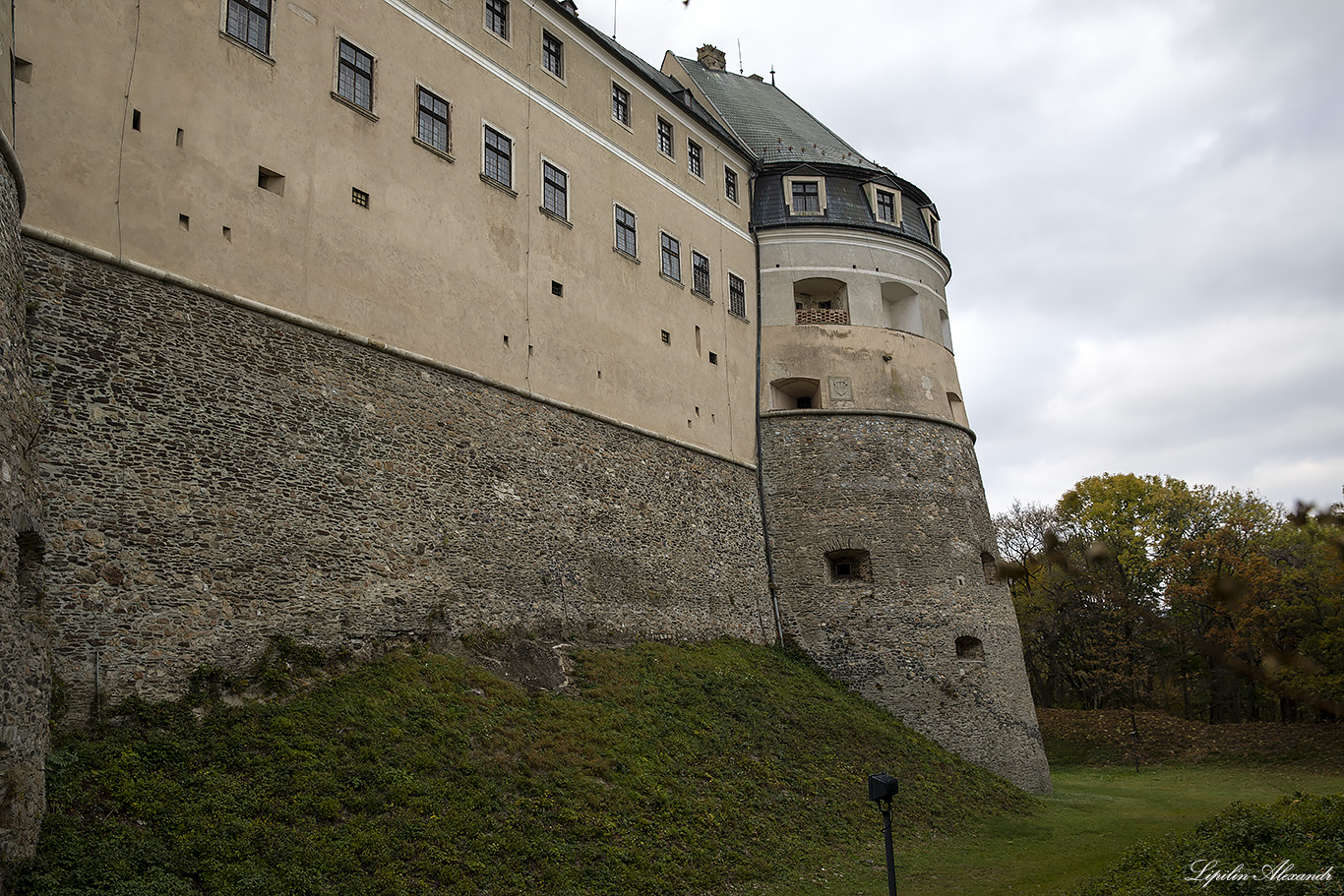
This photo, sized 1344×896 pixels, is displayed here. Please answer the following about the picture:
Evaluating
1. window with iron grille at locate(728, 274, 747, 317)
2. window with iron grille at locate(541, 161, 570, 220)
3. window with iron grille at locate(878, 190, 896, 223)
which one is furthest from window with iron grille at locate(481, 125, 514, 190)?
window with iron grille at locate(878, 190, 896, 223)

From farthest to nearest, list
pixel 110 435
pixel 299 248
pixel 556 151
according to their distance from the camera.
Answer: pixel 556 151 → pixel 299 248 → pixel 110 435

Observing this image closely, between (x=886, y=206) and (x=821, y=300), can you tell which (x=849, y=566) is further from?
(x=886, y=206)

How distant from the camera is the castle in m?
9.94

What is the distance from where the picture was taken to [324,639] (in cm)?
1131

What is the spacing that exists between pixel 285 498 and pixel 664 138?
12.1 metres

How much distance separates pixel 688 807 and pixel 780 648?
7.78m

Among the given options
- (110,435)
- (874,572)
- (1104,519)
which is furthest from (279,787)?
(1104,519)

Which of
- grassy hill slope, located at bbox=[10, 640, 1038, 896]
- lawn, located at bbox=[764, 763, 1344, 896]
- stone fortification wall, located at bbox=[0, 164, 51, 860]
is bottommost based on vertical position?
lawn, located at bbox=[764, 763, 1344, 896]

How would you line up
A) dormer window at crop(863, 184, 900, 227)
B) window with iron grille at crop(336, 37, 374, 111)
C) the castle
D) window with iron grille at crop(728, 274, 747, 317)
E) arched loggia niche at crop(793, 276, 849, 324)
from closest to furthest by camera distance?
the castle
window with iron grille at crop(336, 37, 374, 111)
window with iron grille at crop(728, 274, 747, 317)
arched loggia niche at crop(793, 276, 849, 324)
dormer window at crop(863, 184, 900, 227)

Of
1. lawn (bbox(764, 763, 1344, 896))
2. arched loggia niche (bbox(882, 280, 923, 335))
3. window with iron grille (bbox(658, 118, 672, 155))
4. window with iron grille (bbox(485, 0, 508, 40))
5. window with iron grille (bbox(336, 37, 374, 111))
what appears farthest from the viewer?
arched loggia niche (bbox(882, 280, 923, 335))

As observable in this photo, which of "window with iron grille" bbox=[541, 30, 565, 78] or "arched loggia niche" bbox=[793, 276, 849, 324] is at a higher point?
"window with iron grille" bbox=[541, 30, 565, 78]

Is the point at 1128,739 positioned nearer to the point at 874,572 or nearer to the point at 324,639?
the point at 874,572

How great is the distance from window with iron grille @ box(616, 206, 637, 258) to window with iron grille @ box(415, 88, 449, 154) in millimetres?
4022

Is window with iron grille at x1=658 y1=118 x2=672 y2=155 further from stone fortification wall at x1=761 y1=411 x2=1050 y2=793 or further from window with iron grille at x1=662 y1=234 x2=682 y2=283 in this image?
stone fortification wall at x1=761 y1=411 x2=1050 y2=793
